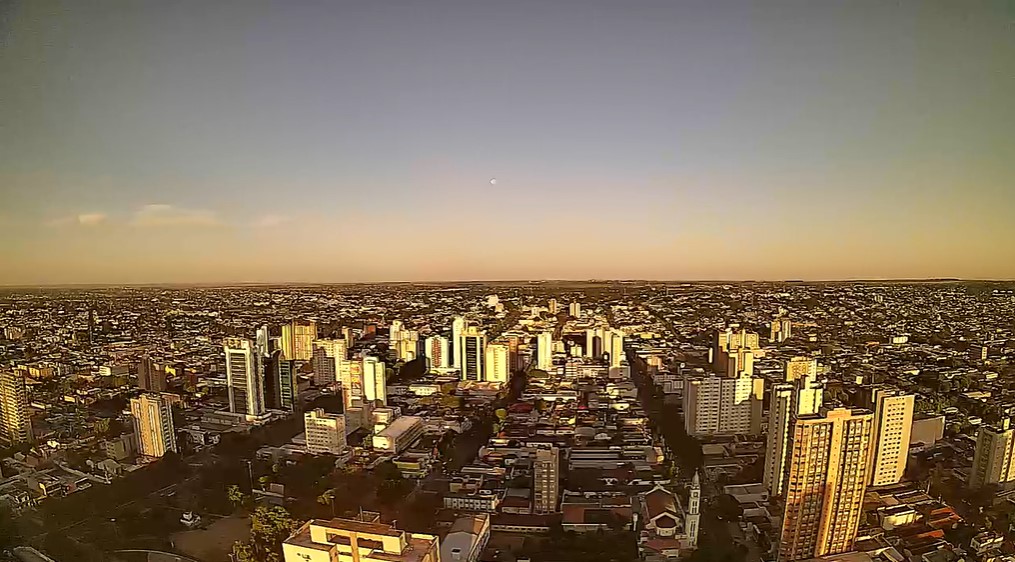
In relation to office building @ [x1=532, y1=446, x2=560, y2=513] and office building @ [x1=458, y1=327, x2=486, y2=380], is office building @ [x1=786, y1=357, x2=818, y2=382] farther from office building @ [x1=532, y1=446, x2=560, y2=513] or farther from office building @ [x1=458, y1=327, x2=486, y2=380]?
office building @ [x1=458, y1=327, x2=486, y2=380]

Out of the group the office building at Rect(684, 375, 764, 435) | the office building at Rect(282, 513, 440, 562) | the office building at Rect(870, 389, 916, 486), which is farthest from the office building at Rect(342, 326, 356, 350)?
the office building at Rect(870, 389, 916, 486)

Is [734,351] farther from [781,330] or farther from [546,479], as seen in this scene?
[546,479]

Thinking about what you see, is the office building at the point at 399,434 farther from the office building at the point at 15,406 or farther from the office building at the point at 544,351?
the office building at the point at 15,406

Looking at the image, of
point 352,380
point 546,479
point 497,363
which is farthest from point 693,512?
point 352,380

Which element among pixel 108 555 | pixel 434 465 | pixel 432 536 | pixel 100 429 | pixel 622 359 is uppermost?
pixel 622 359

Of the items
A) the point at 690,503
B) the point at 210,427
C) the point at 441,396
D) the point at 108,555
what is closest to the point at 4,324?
the point at 210,427

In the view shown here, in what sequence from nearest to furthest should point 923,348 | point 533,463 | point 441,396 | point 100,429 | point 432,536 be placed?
point 432,536 < point 923,348 < point 533,463 < point 100,429 < point 441,396

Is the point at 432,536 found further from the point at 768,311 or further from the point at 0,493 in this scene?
the point at 0,493
